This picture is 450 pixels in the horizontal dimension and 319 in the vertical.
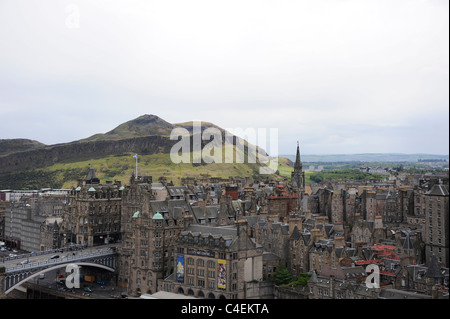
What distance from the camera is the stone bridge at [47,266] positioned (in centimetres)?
7881

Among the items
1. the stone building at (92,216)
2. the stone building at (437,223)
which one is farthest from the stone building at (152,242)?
the stone building at (437,223)

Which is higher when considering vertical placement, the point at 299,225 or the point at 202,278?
the point at 299,225

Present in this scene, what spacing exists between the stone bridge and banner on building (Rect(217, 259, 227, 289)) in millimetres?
29720

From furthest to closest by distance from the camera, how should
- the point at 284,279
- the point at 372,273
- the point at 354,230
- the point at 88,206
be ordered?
the point at 88,206 → the point at 354,230 → the point at 284,279 → the point at 372,273

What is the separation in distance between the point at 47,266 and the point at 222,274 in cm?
3291

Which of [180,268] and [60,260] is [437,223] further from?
[60,260]

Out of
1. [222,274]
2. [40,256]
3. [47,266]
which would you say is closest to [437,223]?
[222,274]

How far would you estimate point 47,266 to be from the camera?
8562 centimetres

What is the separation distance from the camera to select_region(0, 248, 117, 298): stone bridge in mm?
78812

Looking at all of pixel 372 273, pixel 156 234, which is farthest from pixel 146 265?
pixel 372 273
